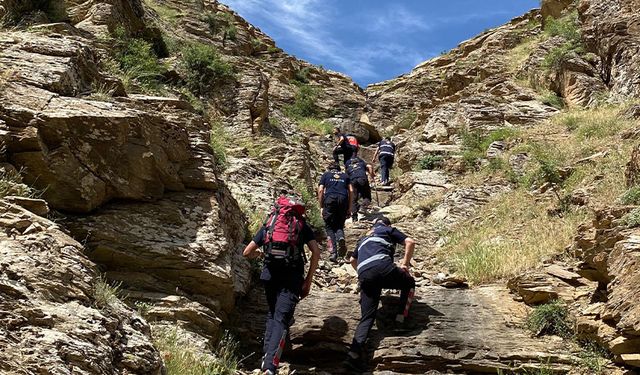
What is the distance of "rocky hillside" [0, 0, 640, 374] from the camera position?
4984mm

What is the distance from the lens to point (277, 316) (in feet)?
20.9

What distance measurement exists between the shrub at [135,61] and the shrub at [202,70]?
4.77ft

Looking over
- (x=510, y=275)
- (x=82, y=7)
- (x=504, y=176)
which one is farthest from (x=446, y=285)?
(x=82, y=7)

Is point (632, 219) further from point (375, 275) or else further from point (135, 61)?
point (135, 61)

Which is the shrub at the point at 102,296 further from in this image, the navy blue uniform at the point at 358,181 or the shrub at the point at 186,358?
the navy blue uniform at the point at 358,181

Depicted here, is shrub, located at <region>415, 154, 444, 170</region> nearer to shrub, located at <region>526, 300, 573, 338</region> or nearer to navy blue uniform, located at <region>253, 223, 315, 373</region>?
shrub, located at <region>526, 300, 573, 338</region>

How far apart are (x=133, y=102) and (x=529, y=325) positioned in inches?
248

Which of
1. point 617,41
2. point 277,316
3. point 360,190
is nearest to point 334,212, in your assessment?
point 360,190

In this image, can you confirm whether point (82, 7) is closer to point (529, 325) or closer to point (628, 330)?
point (529, 325)

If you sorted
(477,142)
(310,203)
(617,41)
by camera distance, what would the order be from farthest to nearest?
(617,41), (477,142), (310,203)

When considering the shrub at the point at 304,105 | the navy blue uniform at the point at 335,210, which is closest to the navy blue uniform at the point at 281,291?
the navy blue uniform at the point at 335,210

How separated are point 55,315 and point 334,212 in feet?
22.2

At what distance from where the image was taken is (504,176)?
15.2 metres

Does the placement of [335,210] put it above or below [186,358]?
above
